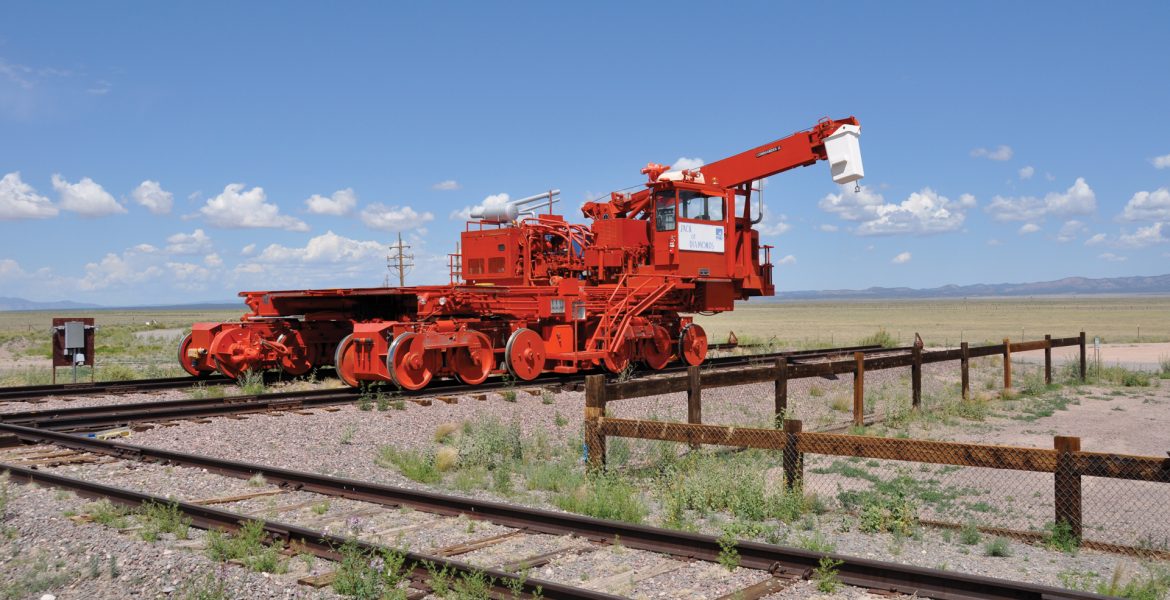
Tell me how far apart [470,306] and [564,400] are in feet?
10.5

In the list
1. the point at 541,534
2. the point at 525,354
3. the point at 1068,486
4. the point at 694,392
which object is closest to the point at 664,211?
the point at 525,354

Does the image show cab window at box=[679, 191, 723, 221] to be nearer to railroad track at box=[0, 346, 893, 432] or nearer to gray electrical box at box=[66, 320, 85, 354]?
railroad track at box=[0, 346, 893, 432]

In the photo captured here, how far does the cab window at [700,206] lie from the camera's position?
1936 centimetres

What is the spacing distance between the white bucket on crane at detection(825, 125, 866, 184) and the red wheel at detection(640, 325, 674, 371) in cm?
511

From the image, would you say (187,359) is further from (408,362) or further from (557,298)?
(557,298)

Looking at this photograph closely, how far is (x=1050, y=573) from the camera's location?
6.14 m

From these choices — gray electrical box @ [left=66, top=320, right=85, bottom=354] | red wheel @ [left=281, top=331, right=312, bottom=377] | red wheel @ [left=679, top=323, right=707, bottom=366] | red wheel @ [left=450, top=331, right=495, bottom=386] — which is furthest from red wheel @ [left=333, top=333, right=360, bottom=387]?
red wheel @ [left=679, top=323, right=707, bottom=366]

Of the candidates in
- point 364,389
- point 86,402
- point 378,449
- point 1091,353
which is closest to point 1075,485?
point 378,449

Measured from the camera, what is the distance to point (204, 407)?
44.0 ft

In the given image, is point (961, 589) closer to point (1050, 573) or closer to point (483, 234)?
point (1050, 573)

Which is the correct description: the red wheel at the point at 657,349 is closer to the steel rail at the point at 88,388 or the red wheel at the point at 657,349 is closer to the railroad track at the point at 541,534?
the steel rail at the point at 88,388

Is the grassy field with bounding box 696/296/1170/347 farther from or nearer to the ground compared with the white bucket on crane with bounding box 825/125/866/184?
nearer to the ground

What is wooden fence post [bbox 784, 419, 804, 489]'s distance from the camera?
7980 mm

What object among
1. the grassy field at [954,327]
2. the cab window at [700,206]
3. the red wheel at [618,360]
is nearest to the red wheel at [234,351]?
the red wheel at [618,360]
